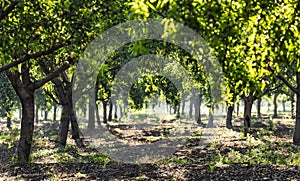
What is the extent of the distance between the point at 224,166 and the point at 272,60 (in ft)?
27.7

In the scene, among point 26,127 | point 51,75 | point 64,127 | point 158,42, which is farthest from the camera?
point 64,127

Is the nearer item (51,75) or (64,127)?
(51,75)

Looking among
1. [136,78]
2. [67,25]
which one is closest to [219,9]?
[67,25]

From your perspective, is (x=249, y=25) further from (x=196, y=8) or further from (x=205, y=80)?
(x=205, y=80)

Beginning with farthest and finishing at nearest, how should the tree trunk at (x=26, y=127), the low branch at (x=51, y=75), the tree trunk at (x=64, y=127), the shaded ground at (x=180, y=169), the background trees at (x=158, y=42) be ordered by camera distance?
the tree trunk at (x=64, y=127)
the tree trunk at (x=26, y=127)
the low branch at (x=51, y=75)
the shaded ground at (x=180, y=169)
the background trees at (x=158, y=42)

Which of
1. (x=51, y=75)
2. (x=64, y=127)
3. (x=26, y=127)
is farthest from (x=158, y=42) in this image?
(x=64, y=127)

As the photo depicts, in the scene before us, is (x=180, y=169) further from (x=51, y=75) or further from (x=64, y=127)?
(x=64, y=127)

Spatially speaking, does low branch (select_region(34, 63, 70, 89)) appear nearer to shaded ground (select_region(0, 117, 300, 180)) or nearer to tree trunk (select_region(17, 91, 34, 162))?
tree trunk (select_region(17, 91, 34, 162))

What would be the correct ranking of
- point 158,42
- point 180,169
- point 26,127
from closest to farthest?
point 180,169 < point 158,42 < point 26,127

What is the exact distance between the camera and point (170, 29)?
440 cm

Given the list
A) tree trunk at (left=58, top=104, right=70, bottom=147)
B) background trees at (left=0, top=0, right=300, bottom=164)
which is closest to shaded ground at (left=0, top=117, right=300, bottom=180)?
background trees at (left=0, top=0, right=300, bottom=164)

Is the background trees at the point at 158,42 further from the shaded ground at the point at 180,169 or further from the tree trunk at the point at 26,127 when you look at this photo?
the shaded ground at the point at 180,169

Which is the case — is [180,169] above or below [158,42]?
below

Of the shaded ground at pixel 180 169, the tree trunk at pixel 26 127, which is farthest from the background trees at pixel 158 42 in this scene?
the shaded ground at pixel 180 169
